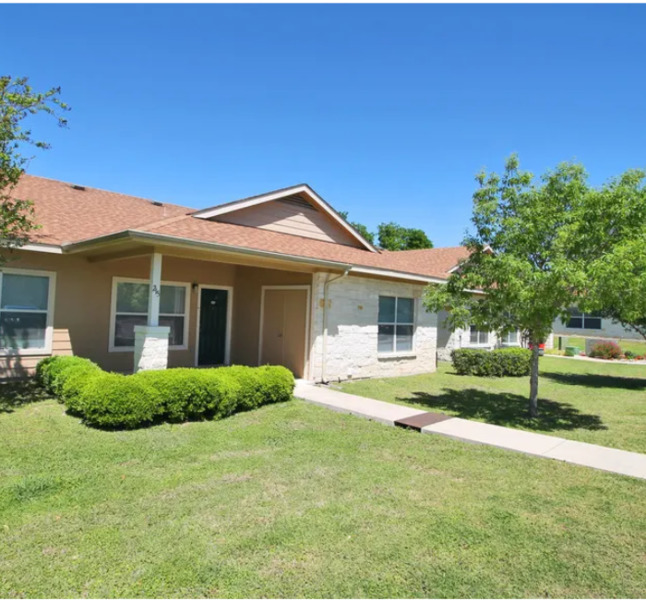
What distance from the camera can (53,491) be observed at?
4.51 m

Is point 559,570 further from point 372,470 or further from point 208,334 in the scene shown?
point 208,334

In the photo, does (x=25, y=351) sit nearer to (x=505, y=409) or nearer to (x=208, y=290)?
(x=208, y=290)

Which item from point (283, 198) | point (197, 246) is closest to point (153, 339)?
point (197, 246)

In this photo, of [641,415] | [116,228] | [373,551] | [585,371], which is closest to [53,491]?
[373,551]

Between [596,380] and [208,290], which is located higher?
[208,290]

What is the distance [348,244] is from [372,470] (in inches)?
382

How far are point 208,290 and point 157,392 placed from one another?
19.6ft

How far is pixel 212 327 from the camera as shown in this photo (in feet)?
42.4

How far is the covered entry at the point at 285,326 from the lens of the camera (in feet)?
37.9

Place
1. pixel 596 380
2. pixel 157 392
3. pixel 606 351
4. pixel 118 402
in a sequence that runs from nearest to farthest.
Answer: pixel 118 402, pixel 157 392, pixel 596 380, pixel 606 351

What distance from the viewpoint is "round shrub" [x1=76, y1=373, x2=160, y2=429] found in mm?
6574

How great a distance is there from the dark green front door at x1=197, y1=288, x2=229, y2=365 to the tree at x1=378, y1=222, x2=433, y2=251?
120ft

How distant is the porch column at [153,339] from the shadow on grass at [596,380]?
40.7 ft

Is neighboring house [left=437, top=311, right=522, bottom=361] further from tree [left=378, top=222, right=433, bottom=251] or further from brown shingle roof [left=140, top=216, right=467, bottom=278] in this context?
tree [left=378, top=222, right=433, bottom=251]
